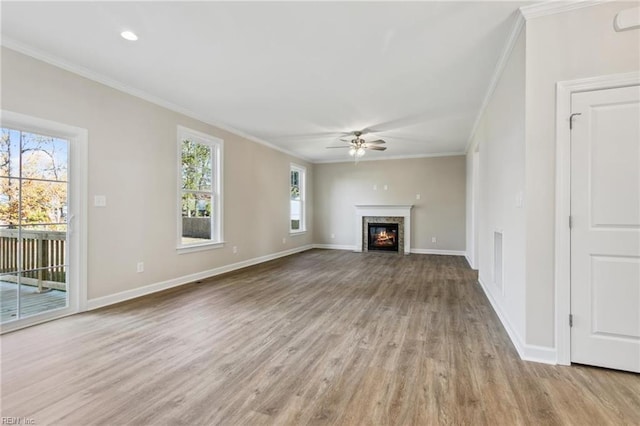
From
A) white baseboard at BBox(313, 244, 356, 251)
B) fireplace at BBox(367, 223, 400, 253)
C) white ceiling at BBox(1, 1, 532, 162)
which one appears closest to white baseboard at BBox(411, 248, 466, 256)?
fireplace at BBox(367, 223, 400, 253)

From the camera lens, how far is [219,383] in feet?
6.56

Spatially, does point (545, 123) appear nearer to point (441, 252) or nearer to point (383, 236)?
point (441, 252)

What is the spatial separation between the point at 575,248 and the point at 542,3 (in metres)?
1.78

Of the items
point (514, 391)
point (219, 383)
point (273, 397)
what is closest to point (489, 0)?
point (514, 391)

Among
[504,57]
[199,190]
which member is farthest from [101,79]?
[504,57]

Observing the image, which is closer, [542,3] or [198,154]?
[542,3]

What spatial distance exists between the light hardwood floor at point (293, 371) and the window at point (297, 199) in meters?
4.67

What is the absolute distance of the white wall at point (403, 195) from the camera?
25.6ft

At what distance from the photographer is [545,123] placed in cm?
226

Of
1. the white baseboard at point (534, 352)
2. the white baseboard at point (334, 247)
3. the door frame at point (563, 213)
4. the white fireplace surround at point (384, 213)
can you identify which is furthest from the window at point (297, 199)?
the door frame at point (563, 213)

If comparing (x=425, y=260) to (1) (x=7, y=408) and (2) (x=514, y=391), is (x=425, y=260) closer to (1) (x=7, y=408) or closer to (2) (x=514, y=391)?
(2) (x=514, y=391)

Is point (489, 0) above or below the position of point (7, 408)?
above

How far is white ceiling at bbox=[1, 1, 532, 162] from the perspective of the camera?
93.0 inches

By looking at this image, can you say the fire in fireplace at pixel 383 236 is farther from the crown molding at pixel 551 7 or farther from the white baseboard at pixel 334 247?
the crown molding at pixel 551 7
